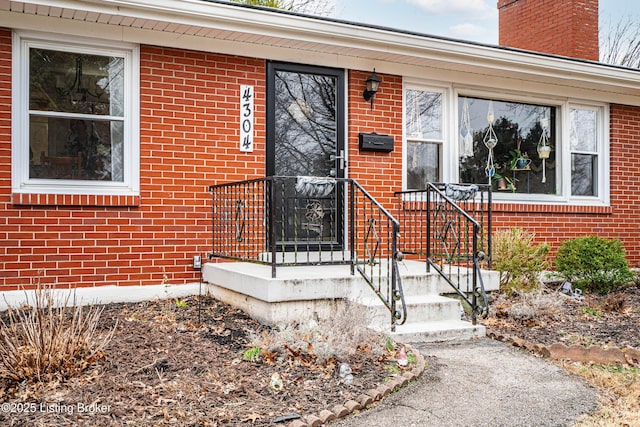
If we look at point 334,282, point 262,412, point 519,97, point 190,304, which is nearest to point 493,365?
point 334,282

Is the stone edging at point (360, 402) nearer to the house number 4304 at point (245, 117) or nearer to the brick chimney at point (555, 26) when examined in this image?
the house number 4304 at point (245, 117)

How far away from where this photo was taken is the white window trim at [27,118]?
5227mm

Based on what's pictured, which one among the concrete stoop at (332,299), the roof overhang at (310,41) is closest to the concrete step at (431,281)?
the concrete stoop at (332,299)

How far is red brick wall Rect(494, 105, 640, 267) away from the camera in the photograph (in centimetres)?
805

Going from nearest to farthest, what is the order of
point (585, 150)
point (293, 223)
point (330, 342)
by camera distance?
1. point (330, 342)
2. point (293, 223)
3. point (585, 150)

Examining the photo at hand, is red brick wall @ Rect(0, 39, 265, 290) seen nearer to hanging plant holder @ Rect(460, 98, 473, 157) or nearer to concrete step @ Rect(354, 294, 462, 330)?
concrete step @ Rect(354, 294, 462, 330)

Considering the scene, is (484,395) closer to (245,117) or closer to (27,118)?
(245,117)

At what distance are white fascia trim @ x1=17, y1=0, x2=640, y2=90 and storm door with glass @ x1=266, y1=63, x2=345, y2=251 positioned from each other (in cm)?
64

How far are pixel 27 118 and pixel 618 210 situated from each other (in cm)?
807

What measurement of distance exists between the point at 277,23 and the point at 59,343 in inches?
144

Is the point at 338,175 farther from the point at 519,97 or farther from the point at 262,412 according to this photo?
the point at 262,412

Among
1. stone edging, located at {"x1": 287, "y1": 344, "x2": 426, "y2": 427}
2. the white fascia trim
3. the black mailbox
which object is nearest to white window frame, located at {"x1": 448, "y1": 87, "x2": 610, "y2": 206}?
the white fascia trim

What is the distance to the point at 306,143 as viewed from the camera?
6.48 metres

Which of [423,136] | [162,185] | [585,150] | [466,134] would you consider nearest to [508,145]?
[466,134]
